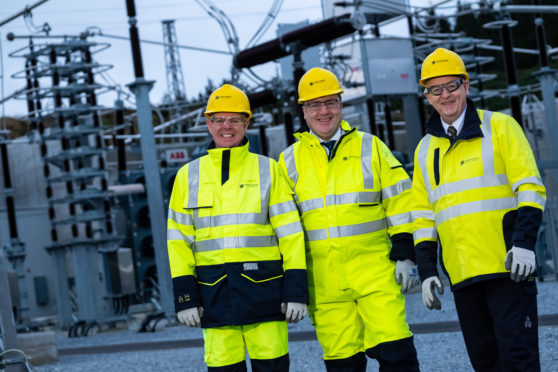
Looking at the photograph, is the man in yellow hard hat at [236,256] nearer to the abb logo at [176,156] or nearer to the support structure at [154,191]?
the support structure at [154,191]

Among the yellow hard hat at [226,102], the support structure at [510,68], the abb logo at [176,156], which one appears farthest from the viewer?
the abb logo at [176,156]

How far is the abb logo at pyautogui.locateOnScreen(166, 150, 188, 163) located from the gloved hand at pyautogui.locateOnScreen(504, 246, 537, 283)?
21.0 metres

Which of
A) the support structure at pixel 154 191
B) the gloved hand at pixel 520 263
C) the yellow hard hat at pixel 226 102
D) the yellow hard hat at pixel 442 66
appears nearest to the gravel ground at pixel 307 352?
the support structure at pixel 154 191

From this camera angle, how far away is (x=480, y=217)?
179 inches

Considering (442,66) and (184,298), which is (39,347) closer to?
(184,298)

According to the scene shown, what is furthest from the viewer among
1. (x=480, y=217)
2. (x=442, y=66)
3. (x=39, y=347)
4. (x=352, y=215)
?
(x=39, y=347)

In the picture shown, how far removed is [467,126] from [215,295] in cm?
168

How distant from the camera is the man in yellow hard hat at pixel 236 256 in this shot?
4961 mm

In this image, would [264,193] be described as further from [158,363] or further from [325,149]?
[158,363]

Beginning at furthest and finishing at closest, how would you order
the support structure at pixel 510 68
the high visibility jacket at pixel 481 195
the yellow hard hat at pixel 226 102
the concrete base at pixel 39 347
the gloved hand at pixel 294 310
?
the support structure at pixel 510 68 < the concrete base at pixel 39 347 < the yellow hard hat at pixel 226 102 < the gloved hand at pixel 294 310 < the high visibility jacket at pixel 481 195

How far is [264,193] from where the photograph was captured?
5.10 meters

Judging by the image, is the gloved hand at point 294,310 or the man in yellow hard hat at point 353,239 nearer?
the gloved hand at point 294,310

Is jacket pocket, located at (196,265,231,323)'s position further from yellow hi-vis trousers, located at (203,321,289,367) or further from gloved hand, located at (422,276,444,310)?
gloved hand, located at (422,276,444,310)

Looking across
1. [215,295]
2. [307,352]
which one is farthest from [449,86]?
[307,352]
